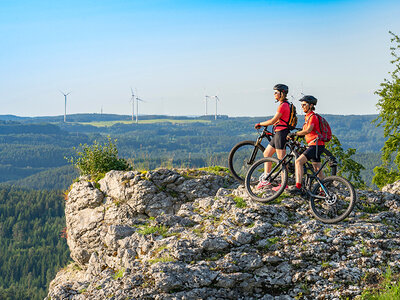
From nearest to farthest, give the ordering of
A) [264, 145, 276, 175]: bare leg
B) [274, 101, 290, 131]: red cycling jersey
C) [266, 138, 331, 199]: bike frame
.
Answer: [266, 138, 331, 199]: bike frame < [274, 101, 290, 131]: red cycling jersey < [264, 145, 276, 175]: bare leg

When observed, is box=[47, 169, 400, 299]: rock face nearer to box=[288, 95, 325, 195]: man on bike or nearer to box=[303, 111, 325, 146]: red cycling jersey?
box=[288, 95, 325, 195]: man on bike

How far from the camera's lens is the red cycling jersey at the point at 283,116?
11.4 meters

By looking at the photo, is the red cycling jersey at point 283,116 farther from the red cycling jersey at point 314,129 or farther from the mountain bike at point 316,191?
the red cycling jersey at point 314,129

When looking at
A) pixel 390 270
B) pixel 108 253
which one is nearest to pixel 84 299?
pixel 108 253

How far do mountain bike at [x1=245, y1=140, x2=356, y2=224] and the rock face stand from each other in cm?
31

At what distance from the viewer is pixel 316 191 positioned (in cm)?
1071

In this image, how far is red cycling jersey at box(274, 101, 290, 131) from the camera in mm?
11391

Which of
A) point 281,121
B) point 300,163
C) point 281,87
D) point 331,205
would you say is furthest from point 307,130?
point 331,205

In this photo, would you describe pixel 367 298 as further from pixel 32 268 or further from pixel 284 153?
pixel 32 268

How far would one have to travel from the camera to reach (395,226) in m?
10.4

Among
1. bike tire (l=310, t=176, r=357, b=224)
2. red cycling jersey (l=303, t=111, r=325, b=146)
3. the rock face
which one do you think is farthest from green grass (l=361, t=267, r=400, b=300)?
red cycling jersey (l=303, t=111, r=325, b=146)

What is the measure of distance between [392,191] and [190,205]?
6481 mm

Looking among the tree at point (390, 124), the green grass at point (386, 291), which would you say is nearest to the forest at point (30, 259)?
the tree at point (390, 124)

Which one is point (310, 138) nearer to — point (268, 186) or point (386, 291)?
point (268, 186)
